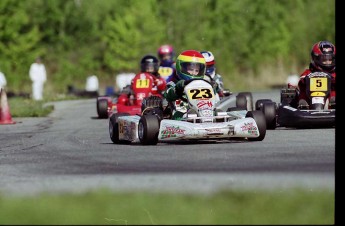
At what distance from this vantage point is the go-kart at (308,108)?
617 inches

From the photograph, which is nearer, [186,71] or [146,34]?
[186,71]

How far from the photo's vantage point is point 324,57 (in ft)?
55.2

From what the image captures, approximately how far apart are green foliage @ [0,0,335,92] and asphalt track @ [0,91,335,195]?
113 ft

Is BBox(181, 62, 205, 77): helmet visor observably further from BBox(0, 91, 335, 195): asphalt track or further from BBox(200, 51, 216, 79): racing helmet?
BBox(200, 51, 216, 79): racing helmet

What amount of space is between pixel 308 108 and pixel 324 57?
0.97 meters

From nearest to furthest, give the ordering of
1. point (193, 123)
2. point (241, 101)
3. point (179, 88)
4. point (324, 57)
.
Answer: point (193, 123)
point (179, 88)
point (324, 57)
point (241, 101)

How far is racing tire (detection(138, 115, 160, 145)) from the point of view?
13227 millimetres

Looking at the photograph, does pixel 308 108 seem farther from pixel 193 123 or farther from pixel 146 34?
pixel 146 34

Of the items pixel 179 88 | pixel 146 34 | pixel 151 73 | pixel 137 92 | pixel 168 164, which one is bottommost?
pixel 168 164

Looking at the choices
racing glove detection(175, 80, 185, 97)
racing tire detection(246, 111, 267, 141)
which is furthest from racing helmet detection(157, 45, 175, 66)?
racing tire detection(246, 111, 267, 141)

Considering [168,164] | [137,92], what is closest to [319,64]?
[137,92]

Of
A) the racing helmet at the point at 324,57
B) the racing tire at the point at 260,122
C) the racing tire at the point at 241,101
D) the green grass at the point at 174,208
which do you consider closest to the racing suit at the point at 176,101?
the racing tire at the point at 260,122

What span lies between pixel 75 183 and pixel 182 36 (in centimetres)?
5307

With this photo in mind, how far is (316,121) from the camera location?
15.6m
